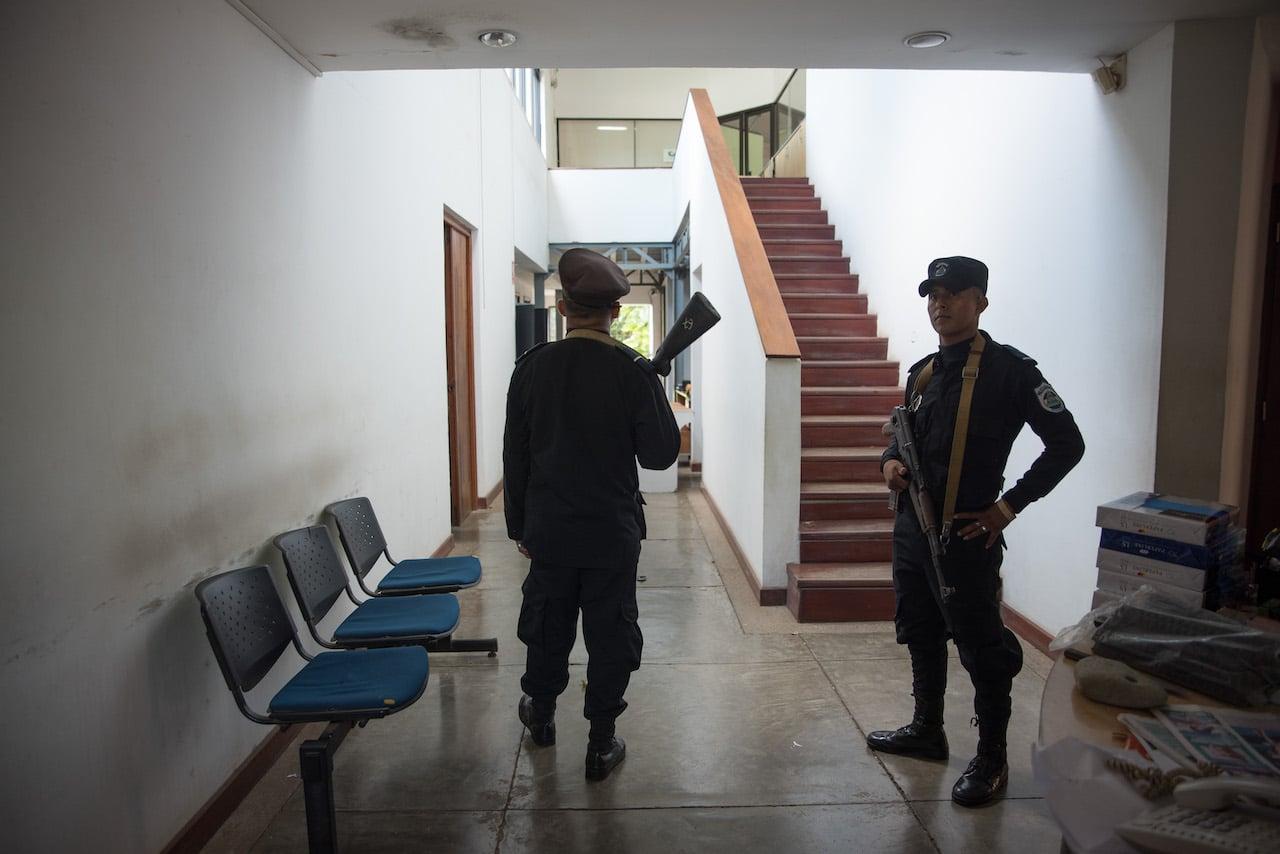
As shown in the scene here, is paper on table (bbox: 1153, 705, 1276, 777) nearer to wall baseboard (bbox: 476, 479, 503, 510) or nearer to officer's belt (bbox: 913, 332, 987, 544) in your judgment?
officer's belt (bbox: 913, 332, 987, 544)

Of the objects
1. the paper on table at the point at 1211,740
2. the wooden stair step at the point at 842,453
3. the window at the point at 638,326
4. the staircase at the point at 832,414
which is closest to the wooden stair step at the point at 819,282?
the staircase at the point at 832,414

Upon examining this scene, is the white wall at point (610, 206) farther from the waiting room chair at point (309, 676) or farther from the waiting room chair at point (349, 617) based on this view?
the waiting room chair at point (309, 676)

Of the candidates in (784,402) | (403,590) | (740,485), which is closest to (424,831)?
(403,590)

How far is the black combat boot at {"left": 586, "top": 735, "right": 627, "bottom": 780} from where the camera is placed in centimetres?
256

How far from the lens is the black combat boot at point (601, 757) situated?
2561 millimetres

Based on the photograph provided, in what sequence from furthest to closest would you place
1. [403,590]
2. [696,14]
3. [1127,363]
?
[403,590] → [1127,363] → [696,14]

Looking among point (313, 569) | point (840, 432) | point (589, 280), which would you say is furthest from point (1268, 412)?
point (313, 569)

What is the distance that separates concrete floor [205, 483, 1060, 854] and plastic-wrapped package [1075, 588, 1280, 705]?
96 cm

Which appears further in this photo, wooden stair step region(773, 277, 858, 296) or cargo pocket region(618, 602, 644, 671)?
wooden stair step region(773, 277, 858, 296)

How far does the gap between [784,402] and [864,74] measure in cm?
362

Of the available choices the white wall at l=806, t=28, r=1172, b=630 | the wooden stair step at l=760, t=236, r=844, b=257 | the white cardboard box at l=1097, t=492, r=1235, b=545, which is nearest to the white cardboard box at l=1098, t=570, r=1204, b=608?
the white cardboard box at l=1097, t=492, r=1235, b=545

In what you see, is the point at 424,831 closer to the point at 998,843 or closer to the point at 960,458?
the point at 998,843

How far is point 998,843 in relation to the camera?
2.23 metres

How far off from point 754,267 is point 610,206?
686cm
